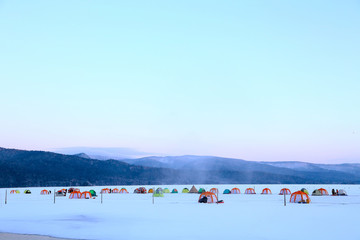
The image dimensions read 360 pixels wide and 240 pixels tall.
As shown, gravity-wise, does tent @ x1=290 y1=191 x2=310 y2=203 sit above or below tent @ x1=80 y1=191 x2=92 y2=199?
above

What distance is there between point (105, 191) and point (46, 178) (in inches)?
4605

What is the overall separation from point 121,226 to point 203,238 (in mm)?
5779

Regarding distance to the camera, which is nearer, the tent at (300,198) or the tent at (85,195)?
the tent at (300,198)

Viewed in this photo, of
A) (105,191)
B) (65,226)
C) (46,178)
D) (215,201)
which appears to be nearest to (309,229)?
(65,226)

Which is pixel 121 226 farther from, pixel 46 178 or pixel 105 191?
pixel 46 178

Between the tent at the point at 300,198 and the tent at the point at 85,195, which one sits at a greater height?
the tent at the point at 300,198

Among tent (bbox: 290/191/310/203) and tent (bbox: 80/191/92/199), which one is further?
tent (bbox: 80/191/92/199)

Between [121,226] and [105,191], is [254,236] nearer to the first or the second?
[121,226]

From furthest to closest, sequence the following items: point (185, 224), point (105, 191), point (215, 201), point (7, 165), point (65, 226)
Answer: point (7, 165) → point (105, 191) → point (215, 201) → point (185, 224) → point (65, 226)

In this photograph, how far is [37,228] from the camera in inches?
704

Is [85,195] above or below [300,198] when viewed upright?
below

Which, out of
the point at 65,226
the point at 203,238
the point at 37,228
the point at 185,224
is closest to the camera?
the point at 203,238

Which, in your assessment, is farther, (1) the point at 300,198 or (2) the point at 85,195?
(2) the point at 85,195

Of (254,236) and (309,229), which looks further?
(309,229)
